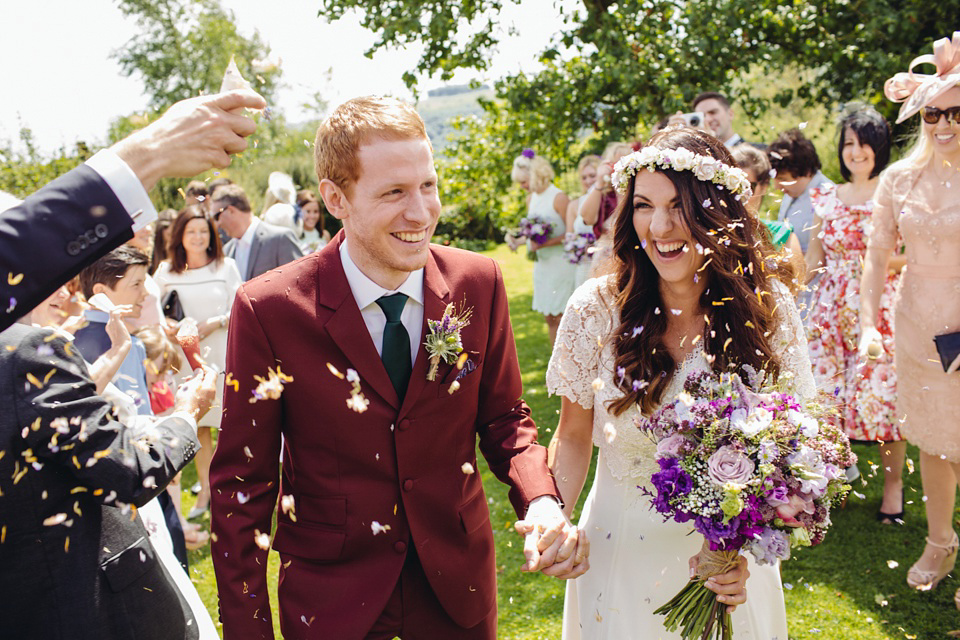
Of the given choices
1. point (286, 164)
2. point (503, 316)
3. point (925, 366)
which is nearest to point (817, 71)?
point (925, 366)

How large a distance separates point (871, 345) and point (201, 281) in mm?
4975

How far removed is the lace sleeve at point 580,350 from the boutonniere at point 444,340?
48 cm

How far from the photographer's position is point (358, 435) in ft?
7.87

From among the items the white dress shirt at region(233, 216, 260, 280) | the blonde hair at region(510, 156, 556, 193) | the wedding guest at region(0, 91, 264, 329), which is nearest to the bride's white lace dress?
the wedding guest at region(0, 91, 264, 329)

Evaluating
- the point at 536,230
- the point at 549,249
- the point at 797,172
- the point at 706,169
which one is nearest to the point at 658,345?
the point at 706,169

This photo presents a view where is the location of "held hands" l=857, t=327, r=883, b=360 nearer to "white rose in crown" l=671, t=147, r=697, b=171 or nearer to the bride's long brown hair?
the bride's long brown hair

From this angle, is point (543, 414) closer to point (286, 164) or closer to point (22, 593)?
point (22, 593)

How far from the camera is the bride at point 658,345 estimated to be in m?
2.70

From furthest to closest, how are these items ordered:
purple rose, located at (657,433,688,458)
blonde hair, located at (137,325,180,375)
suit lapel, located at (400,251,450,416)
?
blonde hair, located at (137,325,180,375) → suit lapel, located at (400,251,450,416) → purple rose, located at (657,433,688,458)

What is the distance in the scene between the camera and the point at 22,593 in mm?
2246

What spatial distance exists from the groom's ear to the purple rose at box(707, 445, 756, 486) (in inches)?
53.4

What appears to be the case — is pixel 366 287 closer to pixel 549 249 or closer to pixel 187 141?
pixel 187 141

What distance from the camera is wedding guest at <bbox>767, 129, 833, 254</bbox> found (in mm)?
5949

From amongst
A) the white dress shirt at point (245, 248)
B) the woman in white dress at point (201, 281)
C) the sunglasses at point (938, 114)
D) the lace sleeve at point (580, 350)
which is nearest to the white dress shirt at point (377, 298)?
the lace sleeve at point (580, 350)
